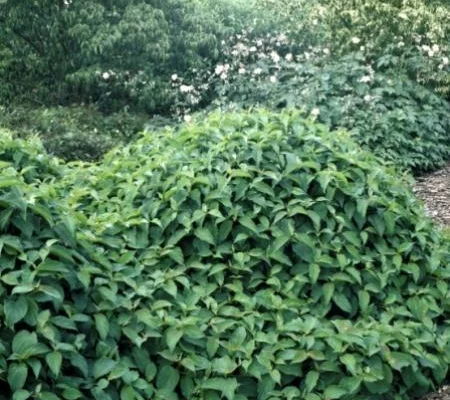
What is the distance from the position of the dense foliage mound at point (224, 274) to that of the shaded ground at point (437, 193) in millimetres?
2093

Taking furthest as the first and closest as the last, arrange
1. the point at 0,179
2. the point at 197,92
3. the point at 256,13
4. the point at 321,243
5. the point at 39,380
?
the point at 256,13
the point at 197,92
the point at 321,243
the point at 0,179
the point at 39,380

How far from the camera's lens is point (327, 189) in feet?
13.5

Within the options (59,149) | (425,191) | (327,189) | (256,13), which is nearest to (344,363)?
(327,189)

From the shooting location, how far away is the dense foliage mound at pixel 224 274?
124 inches

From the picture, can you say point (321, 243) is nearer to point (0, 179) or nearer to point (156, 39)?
point (0, 179)

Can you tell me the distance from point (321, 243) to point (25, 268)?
1.45 m

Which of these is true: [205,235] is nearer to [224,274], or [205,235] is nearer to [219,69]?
[224,274]

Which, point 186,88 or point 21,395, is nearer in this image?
point 21,395

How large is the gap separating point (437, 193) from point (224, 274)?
3647 mm

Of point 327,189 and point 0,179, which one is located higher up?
point 0,179

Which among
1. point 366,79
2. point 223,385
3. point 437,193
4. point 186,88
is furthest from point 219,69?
point 223,385

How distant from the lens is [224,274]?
12.8 feet

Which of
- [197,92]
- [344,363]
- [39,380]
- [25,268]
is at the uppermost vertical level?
[25,268]

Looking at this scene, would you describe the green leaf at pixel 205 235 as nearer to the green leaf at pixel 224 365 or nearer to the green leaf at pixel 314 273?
the green leaf at pixel 314 273
